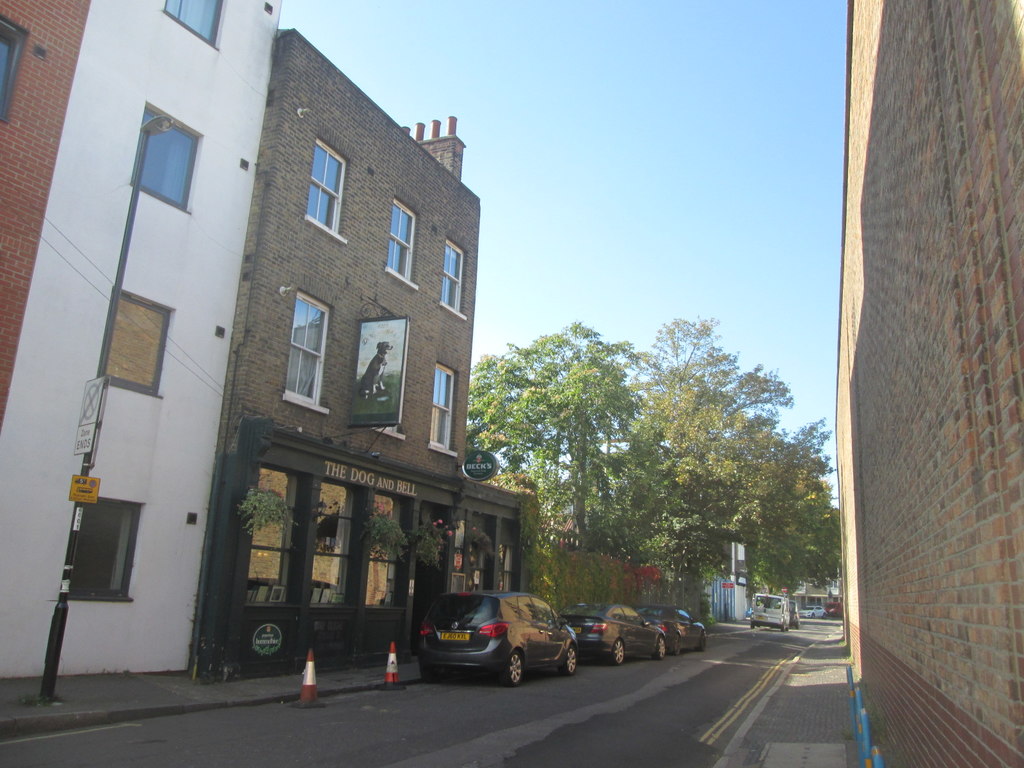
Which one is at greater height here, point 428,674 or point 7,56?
point 7,56

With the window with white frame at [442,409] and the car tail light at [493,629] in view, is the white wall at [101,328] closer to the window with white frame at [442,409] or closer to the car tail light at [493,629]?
the car tail light at [493,629]

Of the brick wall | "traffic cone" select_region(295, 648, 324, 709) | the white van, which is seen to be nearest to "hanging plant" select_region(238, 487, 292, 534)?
the brick wall

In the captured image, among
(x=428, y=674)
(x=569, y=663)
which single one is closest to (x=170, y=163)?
(x=428, y=674)

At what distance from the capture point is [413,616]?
18672 millimetres

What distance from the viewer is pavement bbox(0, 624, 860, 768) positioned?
848 centimetres

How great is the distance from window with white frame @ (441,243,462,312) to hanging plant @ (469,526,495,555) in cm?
562

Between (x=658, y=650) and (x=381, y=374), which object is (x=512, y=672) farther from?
(x=658, y=650)

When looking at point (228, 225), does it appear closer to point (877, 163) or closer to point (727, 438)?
point (877, 163)

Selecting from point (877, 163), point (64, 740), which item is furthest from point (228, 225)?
point (877, 163)

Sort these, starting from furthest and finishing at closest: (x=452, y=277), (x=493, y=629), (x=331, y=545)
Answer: (x=452, y=277) < (x=331, y=545) < (x=493, y=629)

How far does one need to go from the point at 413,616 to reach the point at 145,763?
1182 cm

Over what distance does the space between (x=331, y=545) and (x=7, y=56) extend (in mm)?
9482

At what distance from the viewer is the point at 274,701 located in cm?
1129

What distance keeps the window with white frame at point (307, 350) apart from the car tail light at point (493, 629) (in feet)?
17.2
